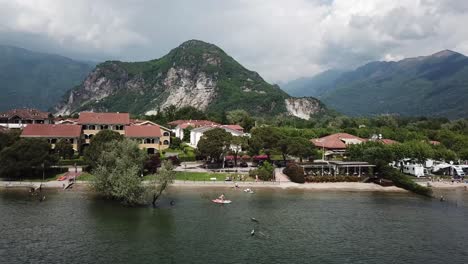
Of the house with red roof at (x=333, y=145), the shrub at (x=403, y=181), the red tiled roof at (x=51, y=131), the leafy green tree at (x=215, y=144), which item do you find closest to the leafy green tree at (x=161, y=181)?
the leafy green tree at (x=215, y=144)

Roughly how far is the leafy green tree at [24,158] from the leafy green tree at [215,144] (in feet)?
96.9

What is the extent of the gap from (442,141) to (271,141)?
57956 mm

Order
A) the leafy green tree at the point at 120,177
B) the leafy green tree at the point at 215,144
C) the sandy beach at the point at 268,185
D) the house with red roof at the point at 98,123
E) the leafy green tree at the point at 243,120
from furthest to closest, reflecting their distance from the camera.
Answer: the leafy green tree at the point at 243,120 → the house with red roof at the point at 98,123 → the leafy green tree at the point at 215,144 → the sandy beach at the point at 268,185 → the leafy green tree at the point at 120,177

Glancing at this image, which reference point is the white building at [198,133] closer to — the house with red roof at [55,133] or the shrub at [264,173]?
the house with red roof at [55,133]

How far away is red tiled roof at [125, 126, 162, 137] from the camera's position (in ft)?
323

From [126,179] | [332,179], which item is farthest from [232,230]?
[332,179]

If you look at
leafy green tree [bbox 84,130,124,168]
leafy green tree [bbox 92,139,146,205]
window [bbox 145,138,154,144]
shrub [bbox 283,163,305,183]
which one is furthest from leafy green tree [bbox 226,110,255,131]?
leafy green tree [bbox 92,139,146,205]

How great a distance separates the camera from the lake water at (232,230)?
4112 cm

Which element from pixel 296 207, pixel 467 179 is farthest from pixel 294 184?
pixel 467 179

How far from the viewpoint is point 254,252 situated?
4222cm

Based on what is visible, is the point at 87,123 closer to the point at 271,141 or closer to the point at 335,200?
the point at 271,141

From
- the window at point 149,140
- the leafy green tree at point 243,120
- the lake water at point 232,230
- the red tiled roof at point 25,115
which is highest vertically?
the leafy green tree at point 243,120

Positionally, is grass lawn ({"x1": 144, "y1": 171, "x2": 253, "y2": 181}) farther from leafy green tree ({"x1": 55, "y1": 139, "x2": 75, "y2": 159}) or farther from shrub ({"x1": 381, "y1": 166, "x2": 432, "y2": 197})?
shrub ({"x1": 381, "y1": 166, "x2": 432, "y2": 197})

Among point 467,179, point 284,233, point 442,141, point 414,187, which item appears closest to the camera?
point 284,233
